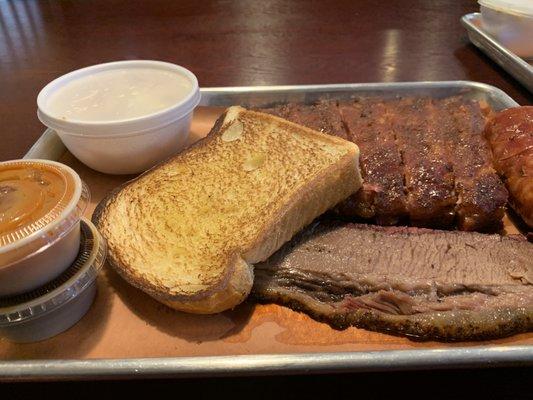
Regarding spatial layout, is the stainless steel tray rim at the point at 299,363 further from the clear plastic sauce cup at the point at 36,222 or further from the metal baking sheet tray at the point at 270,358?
the clear plastic sauce cup at the point at 36,222

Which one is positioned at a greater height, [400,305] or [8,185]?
[8,185]

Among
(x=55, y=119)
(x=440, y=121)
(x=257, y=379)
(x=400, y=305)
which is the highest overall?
(x=55, y=119)

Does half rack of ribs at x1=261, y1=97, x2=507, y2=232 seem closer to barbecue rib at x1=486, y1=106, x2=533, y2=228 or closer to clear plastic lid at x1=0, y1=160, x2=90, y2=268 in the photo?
barbecue rib at x1=486, y1=106, x2=533, y2=228

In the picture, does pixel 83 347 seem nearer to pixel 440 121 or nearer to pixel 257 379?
pixel 257 379

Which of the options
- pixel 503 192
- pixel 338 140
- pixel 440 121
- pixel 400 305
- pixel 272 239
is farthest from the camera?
pixel 440 121

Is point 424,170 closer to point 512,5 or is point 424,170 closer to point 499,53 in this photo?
point 499,53

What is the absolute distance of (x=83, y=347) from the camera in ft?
5.29

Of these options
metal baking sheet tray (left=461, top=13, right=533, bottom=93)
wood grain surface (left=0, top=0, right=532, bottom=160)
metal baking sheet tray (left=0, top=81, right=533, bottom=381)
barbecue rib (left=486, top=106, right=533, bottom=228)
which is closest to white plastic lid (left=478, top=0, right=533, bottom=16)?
metal baking sheet tray (left=461, top=13, right=533, bottom=93)

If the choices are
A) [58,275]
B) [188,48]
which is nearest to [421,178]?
[58,275]

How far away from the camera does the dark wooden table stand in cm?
346

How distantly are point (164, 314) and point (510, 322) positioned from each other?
1.26 m

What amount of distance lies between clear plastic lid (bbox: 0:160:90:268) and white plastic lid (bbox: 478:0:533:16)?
3.21 metres

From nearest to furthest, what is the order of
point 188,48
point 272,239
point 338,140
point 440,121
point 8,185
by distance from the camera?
1. point 8,185
2. point 272,239
3. point 338,140
4. point 440,121
5. point 188,48

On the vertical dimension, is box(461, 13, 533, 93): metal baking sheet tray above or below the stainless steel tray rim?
above
